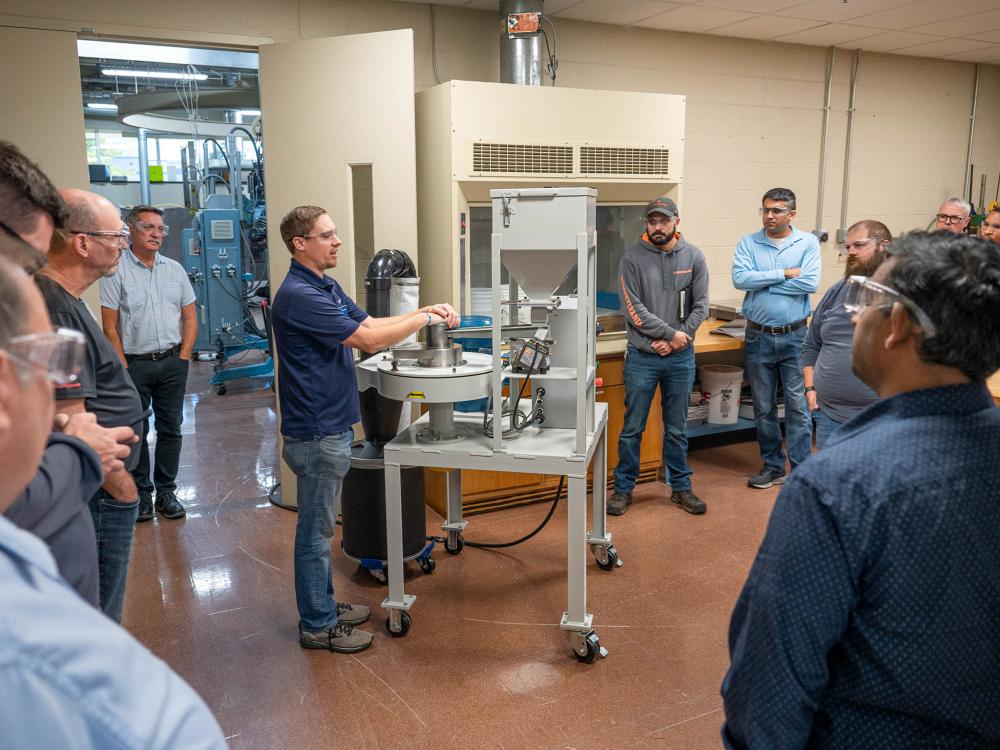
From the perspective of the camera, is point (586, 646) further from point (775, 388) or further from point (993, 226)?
point (993, 226)

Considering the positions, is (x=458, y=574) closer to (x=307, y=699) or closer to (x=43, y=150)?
(x=307, y=699)

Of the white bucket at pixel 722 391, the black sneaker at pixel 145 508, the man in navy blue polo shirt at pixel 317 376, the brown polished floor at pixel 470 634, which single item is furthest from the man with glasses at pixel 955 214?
the black sneaker at pixel 145 508

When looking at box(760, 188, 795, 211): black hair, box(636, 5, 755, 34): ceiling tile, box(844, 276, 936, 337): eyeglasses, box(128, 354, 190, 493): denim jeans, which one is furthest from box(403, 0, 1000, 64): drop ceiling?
box(844, 276, 936, 337): eyeglasses

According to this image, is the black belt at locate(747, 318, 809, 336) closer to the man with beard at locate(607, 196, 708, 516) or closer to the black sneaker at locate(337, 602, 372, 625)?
the man with beard at locate(607, 196, 708, 516)

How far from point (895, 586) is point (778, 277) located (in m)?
3.30

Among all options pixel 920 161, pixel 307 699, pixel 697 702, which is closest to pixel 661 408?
pixel 697 702

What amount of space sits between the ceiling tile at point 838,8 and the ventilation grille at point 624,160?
4.21 feet

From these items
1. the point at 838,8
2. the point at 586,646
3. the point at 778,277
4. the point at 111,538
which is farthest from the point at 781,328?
the point at 111,538

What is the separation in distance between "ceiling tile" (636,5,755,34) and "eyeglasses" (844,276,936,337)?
381cm

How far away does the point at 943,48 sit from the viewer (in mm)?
5676

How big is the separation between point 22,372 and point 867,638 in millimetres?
1031

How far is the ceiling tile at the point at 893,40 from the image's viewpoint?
5.22 metres

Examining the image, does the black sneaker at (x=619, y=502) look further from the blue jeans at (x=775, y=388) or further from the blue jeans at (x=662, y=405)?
the blue jeans at (x=775, y=388)

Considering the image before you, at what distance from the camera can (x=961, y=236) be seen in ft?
3.58
